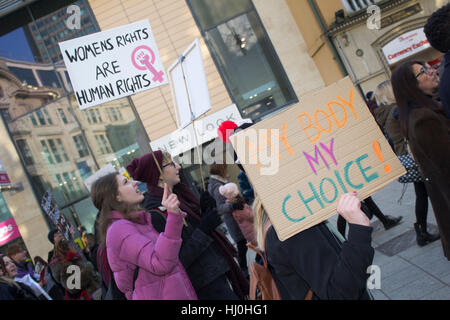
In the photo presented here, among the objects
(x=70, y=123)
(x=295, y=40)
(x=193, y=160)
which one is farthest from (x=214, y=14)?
(x=70, y=123)

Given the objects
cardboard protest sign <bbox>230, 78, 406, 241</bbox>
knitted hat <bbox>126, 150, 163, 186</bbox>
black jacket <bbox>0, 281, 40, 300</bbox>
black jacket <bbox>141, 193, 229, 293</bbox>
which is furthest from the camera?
black jacket <bbox>0, 281, 40, 300</bbox>

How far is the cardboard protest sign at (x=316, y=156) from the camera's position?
1594 mm

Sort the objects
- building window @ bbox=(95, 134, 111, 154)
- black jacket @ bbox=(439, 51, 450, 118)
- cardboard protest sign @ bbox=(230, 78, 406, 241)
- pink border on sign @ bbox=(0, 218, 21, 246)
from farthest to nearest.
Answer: pink border on sign @ bbox=(0, 218, 21, 246) < building window @ bbox=(95, 134, 111, 154) < black jacket @ bbox=(439, 51, 450, 118) < cardboard protest sign @ bbox=(230, 78, 406, 241)

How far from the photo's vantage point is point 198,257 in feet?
8.57

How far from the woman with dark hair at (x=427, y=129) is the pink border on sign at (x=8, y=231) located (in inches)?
652

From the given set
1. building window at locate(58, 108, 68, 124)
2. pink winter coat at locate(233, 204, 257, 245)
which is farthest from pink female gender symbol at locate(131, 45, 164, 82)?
building window at locate(58, 108, 68, 124)

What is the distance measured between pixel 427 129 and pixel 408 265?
1680 millimetres

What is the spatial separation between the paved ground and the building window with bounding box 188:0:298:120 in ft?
30.0

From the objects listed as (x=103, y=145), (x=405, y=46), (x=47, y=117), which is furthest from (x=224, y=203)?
(x=47, y=117)

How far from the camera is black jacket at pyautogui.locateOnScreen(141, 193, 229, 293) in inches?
98.8

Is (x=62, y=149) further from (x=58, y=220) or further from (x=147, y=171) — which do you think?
(x=147, y=171)

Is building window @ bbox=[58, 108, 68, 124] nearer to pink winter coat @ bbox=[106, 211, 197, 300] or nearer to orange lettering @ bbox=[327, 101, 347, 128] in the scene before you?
pink winter coat @ bbox=[106, 211, 197, 300]

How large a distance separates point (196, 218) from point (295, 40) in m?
12.0
